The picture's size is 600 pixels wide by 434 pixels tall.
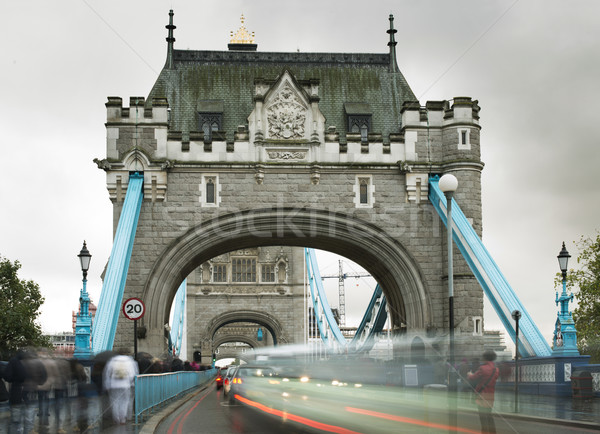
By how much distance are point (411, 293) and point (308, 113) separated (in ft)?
20.7

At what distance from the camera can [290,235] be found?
26062 mm

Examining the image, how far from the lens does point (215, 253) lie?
26875 millimetres

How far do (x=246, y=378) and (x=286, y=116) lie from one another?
1025cm

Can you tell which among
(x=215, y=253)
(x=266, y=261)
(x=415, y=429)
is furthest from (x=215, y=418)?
(x=266, y=261)

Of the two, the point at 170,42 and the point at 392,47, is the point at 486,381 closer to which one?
the point at 392,47

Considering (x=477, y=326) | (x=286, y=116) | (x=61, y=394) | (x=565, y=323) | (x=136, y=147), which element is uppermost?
(x=286, y=116)

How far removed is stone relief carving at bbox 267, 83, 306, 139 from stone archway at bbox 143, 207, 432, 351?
239 centimetres

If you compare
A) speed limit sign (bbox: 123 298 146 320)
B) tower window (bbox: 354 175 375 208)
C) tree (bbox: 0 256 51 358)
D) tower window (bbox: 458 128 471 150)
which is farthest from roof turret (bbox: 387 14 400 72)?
tree (bbox: 0 256 51 358)

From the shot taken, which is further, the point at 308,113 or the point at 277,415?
the point at 308,113

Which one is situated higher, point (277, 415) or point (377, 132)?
point (377, 132)

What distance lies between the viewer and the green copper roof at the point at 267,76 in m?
27.8

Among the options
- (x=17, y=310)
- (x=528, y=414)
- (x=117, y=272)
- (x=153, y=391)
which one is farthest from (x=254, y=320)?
(x=528, y=414)

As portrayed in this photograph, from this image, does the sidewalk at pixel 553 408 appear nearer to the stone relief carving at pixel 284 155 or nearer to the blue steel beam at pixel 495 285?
the blue steel beam at pixel 495 285

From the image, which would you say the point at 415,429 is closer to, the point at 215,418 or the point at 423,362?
the point at 423,362
